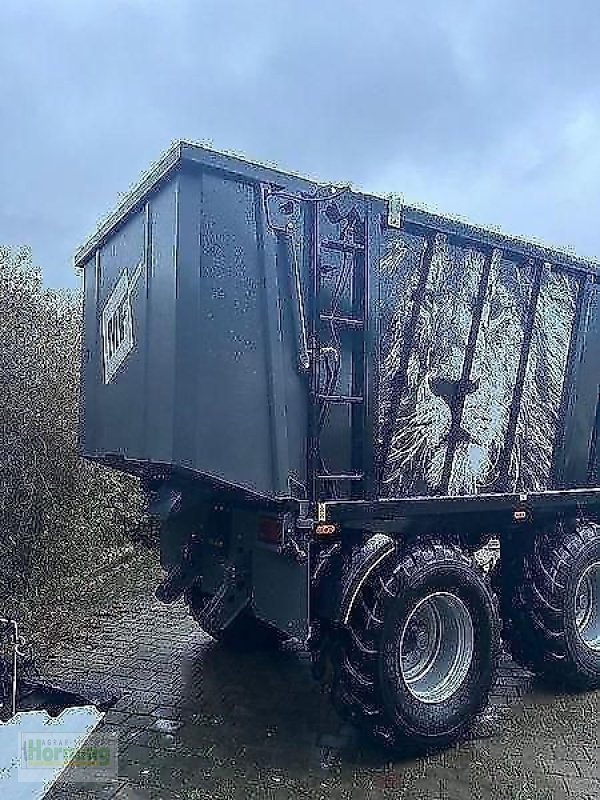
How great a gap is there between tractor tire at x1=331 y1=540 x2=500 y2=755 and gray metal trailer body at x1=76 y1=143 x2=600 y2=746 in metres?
0.01

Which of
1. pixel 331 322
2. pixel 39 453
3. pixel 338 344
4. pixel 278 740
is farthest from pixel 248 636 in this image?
pixel 331 322

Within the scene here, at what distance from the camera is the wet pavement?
3.95 metres

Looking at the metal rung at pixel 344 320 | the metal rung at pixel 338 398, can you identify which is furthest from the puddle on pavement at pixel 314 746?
the metal rung at pixel 344 320

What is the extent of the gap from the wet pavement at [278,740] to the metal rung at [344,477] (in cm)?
160

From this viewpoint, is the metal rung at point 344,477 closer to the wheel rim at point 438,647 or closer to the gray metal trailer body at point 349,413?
the gray metal trailer body at point 349,413

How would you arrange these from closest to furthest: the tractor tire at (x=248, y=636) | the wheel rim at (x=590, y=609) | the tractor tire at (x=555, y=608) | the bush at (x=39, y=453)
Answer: the tractor tire at (x=555, y=608) < the wheel rim at (x=590, y=609) < the tractor tire at (x=248, y=636) < the bush at (x=39, y=453)

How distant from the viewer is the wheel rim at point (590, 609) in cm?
588

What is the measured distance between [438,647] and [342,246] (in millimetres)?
2634

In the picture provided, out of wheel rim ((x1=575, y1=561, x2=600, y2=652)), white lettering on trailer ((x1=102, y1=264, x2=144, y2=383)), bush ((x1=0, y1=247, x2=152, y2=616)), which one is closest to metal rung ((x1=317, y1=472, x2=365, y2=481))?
white lettering on trailer ((x1=102, y1=264, x2=144, y2=383))

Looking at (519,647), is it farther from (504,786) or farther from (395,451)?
(395,451)

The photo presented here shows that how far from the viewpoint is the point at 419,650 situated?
16.0 ft

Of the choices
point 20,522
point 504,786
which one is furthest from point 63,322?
point 504,786

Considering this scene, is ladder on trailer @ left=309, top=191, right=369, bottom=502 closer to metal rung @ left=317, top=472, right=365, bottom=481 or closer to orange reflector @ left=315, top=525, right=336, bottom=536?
metal rung @ left=317, top=472, right=365, bottom=481

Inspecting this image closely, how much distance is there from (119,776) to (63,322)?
476 cm
